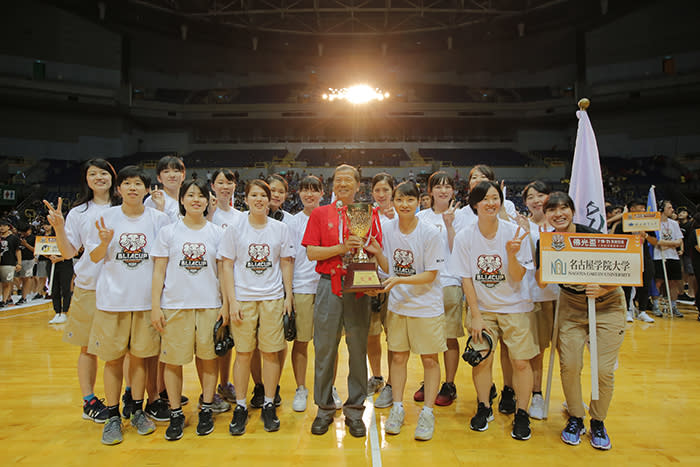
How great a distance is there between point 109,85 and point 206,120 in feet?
19.0

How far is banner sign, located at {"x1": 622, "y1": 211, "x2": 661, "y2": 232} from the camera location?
6016 millimetres

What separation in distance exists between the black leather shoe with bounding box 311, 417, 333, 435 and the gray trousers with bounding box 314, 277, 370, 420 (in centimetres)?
11

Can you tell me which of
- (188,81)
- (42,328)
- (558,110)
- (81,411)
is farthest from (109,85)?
(558,110)

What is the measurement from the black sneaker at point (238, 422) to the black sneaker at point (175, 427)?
34 cm

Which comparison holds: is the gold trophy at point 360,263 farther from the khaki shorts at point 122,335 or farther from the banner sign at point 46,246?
the banner sign at point 46,246

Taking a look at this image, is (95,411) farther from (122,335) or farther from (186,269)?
(186,269)

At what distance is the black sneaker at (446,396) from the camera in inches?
130

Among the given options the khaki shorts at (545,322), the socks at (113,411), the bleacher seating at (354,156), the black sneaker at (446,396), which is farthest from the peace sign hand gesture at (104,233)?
the bleacher seating at (354,156)

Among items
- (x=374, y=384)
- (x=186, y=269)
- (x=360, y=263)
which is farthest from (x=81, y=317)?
(x=374, y=384)

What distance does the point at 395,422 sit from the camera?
2770 mm

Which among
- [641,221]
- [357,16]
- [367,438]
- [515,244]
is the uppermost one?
[357,16]

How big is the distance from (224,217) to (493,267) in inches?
90.9

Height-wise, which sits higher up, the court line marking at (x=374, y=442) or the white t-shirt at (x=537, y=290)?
the white t-shirt at (x=537, y=290)

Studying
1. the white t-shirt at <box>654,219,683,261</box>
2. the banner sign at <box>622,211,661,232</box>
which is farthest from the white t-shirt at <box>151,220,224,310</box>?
the white t-shirt at <box>654,219,683,261</box>
